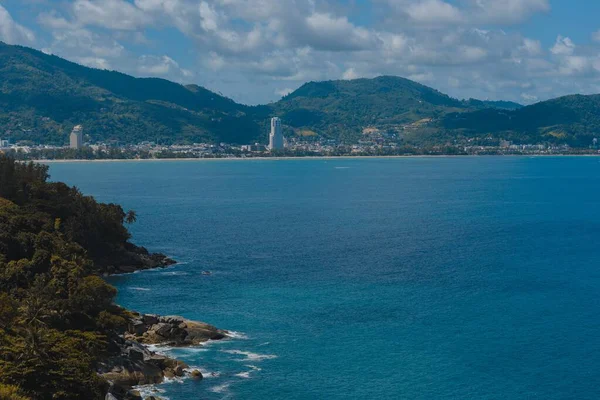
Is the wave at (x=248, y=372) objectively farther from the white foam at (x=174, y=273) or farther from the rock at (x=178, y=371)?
the white foam at (x=174, y=273)

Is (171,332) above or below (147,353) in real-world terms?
above

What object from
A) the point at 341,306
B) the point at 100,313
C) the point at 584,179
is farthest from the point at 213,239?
the point at 584,179

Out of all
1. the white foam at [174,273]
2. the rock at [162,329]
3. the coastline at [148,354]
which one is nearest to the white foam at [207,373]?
the coastline at [148,354]

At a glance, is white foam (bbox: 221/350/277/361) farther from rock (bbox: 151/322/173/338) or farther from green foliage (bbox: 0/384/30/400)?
green foliage (bbox: 0/384/30/400)

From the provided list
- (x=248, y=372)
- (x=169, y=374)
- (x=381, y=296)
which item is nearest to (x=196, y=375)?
(x=169, y=374)

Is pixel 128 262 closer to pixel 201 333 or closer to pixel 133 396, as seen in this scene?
pixel 201 333

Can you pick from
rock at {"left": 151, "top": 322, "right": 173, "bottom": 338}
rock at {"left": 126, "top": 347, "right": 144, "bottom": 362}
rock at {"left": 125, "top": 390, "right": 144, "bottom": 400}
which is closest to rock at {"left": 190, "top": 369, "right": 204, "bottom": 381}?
rock at {"left": 126, "top": 347, "right": 144, "bottom": 362}

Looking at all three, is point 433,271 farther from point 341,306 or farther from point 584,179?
point 584,179
